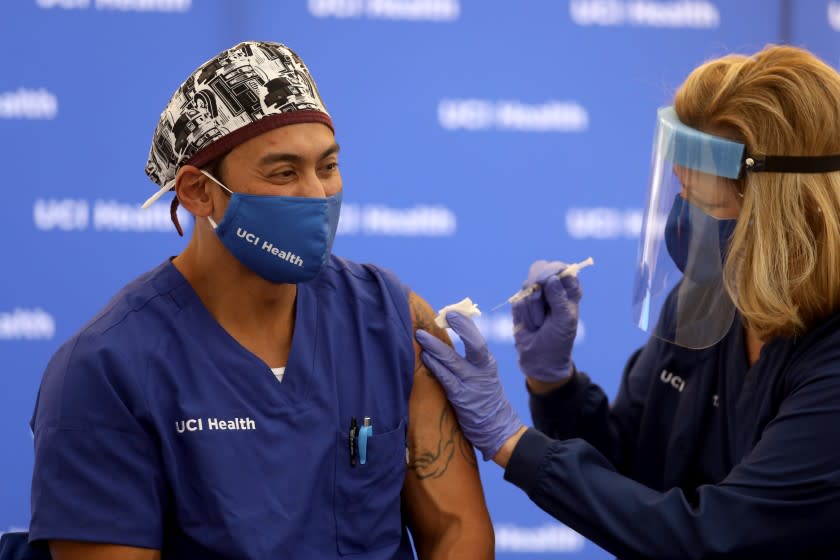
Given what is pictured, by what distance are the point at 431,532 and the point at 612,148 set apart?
1669 mm

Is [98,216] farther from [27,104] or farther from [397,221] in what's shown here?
[397,221]

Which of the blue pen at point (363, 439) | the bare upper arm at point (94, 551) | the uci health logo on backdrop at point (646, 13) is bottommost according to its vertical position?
the bare upper arm at point (94, 551)

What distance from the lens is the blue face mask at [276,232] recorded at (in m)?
1.63

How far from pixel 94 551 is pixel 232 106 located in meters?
0.69

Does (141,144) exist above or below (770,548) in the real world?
above

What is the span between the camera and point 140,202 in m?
3.01

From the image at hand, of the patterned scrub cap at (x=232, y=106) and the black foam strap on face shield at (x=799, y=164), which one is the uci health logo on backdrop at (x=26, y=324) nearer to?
the patterned scrub cap at (x=232, y=106)

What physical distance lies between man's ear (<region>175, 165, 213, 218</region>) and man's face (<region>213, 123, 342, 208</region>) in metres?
0.03

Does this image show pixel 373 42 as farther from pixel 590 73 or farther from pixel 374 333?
pixel 374 333

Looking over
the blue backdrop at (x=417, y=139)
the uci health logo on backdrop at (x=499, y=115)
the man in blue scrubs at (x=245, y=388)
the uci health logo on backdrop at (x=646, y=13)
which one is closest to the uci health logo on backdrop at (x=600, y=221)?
the blue backdrop at (x=417, y=139)

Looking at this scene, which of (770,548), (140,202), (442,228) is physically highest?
(140,202)

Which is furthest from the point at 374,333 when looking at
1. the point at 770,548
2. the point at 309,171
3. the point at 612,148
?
the point at 612,148

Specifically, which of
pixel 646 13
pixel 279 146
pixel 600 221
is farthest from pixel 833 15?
pixel 279 146

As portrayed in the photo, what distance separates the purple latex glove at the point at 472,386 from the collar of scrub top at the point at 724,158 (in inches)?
19.0
